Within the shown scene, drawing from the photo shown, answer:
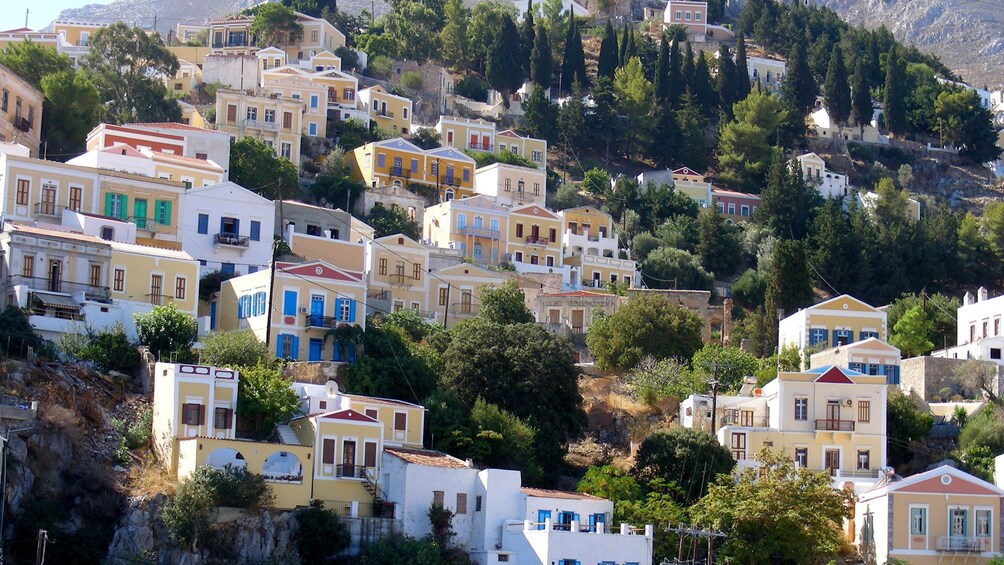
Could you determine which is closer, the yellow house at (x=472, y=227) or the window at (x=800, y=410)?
the window at (x=800, y=410)

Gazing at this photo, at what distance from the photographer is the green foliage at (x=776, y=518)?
52.8 meters

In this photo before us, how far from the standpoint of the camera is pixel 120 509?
47.8 m

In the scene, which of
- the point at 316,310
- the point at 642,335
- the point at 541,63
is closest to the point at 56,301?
the point at 316,310

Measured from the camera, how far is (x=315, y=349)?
63000mm

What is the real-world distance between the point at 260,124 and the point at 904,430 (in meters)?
44.8

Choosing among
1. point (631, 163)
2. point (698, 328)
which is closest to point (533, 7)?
point (631, 163)

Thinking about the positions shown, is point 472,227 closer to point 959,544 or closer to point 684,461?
point 684,461

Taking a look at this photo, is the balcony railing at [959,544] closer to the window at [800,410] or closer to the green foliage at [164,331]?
the window at [800,410]

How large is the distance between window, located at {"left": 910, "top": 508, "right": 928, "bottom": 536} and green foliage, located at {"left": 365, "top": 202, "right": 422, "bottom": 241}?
3675 cm

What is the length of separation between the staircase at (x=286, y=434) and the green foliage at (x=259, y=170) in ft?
104

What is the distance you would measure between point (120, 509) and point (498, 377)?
15.9m

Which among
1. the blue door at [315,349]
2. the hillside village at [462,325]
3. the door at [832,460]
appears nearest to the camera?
the hillside village at [462,325]

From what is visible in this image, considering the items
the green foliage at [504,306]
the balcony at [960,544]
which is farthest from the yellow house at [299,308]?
the balcony at [960,544]

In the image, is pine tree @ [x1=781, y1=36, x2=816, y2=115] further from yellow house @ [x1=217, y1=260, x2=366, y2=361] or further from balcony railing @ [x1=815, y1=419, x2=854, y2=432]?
yellow house @ [x1=217, y1=260, x2=366, y2=361]
